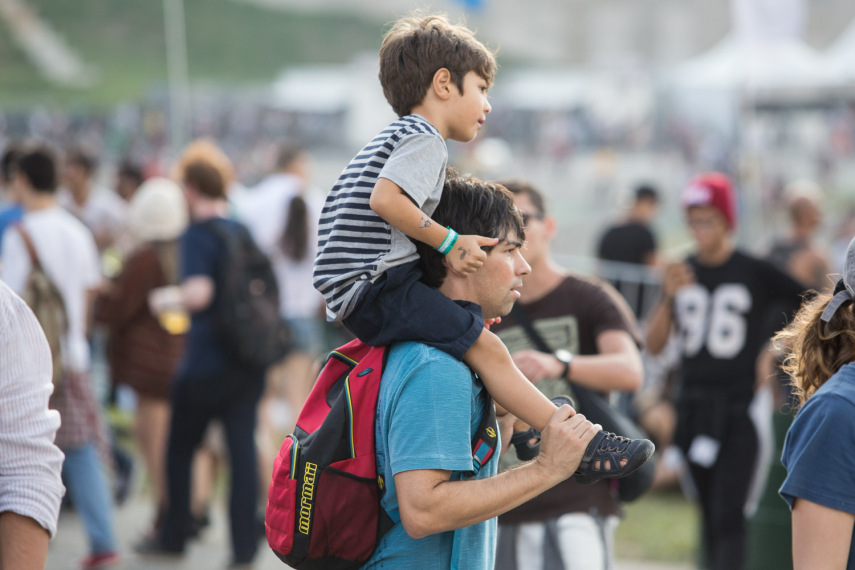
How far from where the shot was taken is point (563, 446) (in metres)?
2.10

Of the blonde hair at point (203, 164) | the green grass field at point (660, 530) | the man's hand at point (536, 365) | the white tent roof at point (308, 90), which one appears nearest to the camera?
the man's hand at point (536, 365)

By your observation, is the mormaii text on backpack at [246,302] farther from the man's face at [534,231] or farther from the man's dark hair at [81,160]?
the man's dark hair at [81,160]

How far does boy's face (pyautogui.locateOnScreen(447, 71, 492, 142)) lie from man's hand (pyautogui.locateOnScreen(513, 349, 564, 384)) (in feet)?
3.29

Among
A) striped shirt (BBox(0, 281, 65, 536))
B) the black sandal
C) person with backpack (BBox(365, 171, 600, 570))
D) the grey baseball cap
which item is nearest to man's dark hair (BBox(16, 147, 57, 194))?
striped shirt (BBox(0, 281, 65, 536))

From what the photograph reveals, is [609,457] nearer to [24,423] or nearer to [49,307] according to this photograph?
[24,423]

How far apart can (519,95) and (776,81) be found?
350cm

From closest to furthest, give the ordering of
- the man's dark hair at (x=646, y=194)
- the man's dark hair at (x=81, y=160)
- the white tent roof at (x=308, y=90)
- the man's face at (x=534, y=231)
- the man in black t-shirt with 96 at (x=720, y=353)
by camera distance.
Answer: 1. the man's face at (x=534, y=231)
2. the man in black t-shirt with 96 at (x=720, y=353)
3. the man's dark hair at (x=81, y=160)
4. the man's dark hair at (x=646, y=194)
5. the white tent roof at (x=308, y=90)

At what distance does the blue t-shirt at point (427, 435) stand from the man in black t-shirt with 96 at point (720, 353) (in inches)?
137

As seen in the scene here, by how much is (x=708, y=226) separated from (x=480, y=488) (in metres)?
3.89

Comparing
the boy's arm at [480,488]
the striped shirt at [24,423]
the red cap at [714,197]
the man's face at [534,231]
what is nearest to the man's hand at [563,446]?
the boy's arm at [480,488]

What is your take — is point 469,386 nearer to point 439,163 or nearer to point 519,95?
point 439,163

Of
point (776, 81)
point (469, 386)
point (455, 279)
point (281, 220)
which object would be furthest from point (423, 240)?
point (776, 81)

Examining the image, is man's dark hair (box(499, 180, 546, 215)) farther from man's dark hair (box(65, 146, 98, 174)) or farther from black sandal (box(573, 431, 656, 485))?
man's dark hair (box(65, 146, 98, 174))

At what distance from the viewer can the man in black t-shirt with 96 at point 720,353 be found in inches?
213
